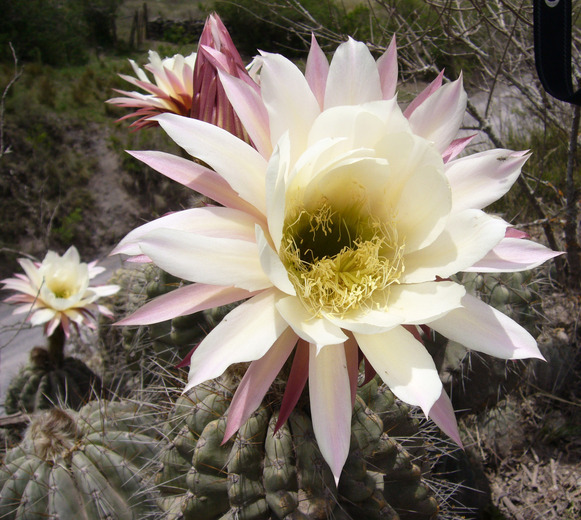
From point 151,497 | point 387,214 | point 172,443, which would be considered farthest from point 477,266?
point 151,497

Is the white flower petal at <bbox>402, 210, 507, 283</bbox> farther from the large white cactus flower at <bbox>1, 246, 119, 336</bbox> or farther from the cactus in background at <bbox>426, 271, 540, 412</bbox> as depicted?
the large white cactus flower at <bbox>1, 246, 119, 336</bbox>

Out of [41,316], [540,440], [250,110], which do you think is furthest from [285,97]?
[540,440]

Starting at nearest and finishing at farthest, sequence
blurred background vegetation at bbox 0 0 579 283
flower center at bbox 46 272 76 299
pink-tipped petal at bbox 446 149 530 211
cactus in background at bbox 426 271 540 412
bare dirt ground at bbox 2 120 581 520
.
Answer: pink-tipped petal at bbox 446 149 530 211, cactus in background at bbox 426 271 540 412, bare dirt ground at bbox 2 120 581 520, flower center at bbox 46 272 76 299, blurred background vegetation at bbox 0 0 579 283

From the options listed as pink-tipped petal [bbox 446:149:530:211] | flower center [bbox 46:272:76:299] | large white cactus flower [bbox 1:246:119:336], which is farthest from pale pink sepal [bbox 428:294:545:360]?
flower center [bbox 46:272:76:299]

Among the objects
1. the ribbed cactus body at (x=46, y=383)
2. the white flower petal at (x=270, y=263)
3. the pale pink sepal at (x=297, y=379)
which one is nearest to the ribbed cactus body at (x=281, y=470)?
the pale pink sepal at (x=297, y=379)

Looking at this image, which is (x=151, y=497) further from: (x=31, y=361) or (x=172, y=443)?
(x=31, y=361)

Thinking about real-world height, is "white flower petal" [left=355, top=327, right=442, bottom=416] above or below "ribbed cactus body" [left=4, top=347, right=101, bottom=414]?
above
